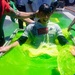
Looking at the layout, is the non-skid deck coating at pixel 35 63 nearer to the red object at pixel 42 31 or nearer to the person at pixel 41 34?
the person at pixel 41 34

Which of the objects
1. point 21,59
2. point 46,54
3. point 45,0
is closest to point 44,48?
point 46,54

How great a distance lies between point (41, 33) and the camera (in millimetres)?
3902

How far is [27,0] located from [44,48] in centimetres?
355

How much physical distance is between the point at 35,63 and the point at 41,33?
594mm

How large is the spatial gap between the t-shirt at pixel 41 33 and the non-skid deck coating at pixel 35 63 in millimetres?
319

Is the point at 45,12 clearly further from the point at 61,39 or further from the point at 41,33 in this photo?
the point at 61,39

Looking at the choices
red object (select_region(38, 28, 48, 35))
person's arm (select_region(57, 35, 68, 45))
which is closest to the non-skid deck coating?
person's arm (select_region(57, 35, 68, 45))

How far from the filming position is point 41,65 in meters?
3.42

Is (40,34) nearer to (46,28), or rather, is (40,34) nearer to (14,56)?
(46,28)

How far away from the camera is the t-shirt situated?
12.7 ft

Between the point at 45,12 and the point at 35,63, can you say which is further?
the point at 45,12

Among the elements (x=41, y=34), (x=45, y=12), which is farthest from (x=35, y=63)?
(x=45, y=12)

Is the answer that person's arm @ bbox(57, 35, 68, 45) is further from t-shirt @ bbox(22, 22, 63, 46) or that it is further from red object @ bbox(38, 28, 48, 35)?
red object @ bbox(38, 28, 48, 35)

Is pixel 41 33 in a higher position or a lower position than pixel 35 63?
higher
